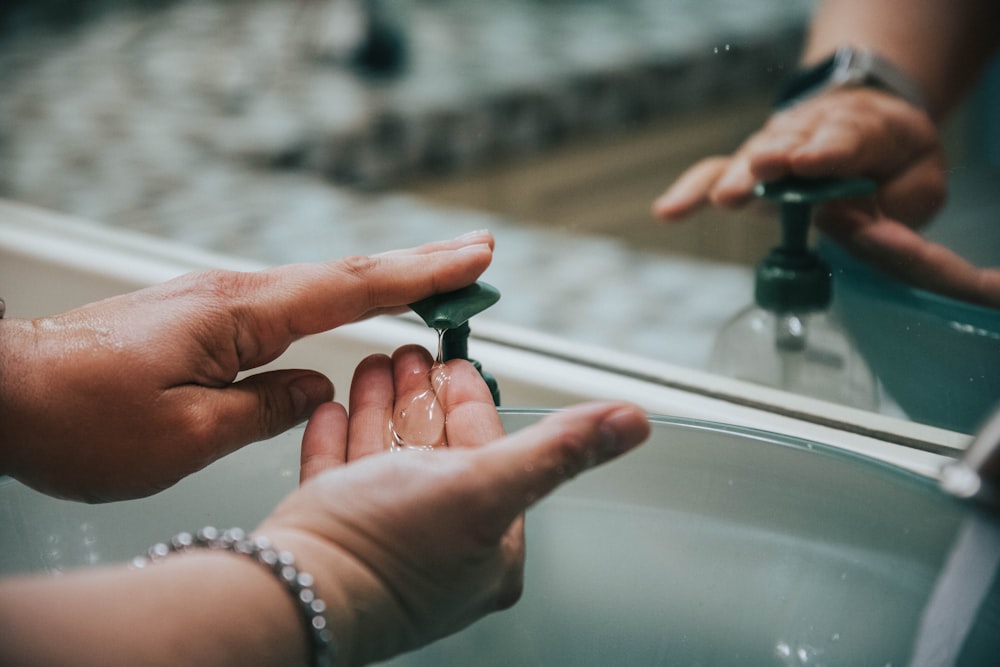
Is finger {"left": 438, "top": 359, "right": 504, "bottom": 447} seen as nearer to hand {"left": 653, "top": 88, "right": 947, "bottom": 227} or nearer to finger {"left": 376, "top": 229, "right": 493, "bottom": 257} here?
finger {"left": 376, "top": 229, "right": 493, "bottom": 257}

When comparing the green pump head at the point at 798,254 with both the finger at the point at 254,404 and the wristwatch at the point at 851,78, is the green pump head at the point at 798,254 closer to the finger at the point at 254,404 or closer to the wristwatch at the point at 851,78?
the wristwatch at the point at 851,78

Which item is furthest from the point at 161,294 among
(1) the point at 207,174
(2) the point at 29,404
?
(1) the point at 207,174

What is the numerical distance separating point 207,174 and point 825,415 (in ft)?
2.61

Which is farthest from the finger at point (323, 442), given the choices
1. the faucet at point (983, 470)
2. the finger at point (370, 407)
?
the faucet at point (983, 470)

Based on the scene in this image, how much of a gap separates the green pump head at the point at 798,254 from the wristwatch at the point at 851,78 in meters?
0.07

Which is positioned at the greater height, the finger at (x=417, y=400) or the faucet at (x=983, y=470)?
the faucet at (x=983, y=470)

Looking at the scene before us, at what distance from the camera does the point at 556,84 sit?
1.19m

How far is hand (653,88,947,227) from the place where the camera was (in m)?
0.53

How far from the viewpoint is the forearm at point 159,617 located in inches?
11.1

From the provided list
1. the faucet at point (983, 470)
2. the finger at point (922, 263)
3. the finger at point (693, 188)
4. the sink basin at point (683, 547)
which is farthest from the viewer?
the finger at point (693, 188)

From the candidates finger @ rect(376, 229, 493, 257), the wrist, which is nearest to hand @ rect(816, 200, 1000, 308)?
finger @ rect(376, 229, 493, 257)

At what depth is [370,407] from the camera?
1.46 ft

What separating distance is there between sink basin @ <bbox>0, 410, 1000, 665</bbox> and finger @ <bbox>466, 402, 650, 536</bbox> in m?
0.07

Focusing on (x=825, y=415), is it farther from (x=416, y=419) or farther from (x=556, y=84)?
(x=556, y=84)
